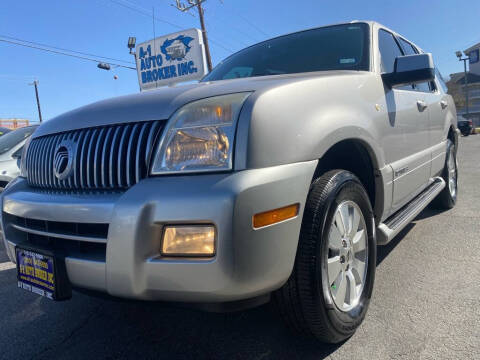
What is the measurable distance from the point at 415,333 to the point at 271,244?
40.1 inches

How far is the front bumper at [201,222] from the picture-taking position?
1311 mm

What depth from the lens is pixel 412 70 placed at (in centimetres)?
238

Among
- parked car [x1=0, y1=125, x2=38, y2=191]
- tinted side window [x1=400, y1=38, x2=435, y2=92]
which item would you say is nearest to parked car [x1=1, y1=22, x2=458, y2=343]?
tinted side window [x1=400, y1=38, x2=435, y2=92]

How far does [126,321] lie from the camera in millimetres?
2145

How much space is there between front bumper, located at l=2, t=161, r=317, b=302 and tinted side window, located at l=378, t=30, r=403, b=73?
5.79ft

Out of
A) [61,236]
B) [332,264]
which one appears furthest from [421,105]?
[61,236]

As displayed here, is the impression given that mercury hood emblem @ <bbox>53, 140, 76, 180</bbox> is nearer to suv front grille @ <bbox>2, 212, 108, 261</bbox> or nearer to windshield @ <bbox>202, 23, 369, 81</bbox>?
suv front grille @ <bbox>2, 212, 108, 261</bbox>

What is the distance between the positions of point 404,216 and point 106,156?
82.1 inches

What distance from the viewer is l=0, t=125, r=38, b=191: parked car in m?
5.20

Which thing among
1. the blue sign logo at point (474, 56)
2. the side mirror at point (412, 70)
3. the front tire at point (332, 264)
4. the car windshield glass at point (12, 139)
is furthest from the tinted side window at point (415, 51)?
the blue sign logo at point (474, 56)

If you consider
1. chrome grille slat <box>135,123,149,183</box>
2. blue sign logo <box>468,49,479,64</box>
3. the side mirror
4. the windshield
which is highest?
blue sign logo <box>468,49,479,64</box>

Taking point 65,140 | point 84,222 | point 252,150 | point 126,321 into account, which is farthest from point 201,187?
point 126,321

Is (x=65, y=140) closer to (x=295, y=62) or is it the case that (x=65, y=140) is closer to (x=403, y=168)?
(x=295, y=62)

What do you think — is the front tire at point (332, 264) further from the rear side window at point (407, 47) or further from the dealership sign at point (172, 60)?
the dealership sign at point (172, 60)
